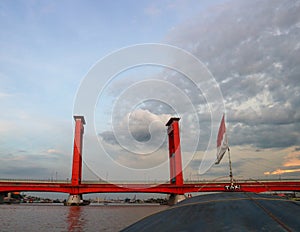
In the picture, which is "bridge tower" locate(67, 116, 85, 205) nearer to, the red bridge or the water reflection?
the red bridge

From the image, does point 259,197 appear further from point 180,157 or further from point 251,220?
point 180,157

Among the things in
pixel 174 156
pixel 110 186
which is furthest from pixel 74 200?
pixel 174 156

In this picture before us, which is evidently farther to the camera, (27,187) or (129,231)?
(27,187)

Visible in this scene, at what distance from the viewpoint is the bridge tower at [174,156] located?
6165 cm

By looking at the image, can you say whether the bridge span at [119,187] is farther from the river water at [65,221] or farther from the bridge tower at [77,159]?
the river water at [65,221]

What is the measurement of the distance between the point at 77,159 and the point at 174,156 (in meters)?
23.3

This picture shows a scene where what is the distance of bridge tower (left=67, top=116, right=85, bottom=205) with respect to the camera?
58.2 meters

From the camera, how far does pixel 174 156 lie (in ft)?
221

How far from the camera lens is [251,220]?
2434 mm

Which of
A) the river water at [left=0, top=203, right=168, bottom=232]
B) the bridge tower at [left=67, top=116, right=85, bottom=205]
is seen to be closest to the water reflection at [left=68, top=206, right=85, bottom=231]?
the river water at [left=0, top=203, right=168, bottom=232]

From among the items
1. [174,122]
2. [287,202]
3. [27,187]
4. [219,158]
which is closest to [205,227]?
[287,202]

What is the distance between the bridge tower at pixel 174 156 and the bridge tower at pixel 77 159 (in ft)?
71.0

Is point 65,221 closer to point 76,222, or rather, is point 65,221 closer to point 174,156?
point 76,222

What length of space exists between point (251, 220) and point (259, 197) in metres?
0.61
